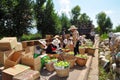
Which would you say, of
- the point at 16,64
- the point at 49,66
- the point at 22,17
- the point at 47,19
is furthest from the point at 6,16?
the point at 16,64

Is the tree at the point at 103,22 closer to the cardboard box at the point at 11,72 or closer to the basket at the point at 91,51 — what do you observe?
the basket at the point at 91,51

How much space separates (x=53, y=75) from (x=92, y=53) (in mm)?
5273

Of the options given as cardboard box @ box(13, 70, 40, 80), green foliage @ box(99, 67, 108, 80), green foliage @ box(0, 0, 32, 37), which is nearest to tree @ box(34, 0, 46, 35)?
green foliage @ box(0, 0, 32, 37)

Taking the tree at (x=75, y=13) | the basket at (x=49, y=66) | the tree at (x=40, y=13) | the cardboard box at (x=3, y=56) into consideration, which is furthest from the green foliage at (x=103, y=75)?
the tree at (x=75, y=13)

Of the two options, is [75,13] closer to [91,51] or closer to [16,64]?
[91,51]

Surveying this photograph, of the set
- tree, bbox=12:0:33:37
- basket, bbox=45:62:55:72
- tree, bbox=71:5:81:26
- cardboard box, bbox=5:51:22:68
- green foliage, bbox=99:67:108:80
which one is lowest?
green foliage, bbox=99:67:108:80

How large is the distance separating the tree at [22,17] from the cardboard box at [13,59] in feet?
42.0

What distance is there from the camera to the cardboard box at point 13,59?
6.30m

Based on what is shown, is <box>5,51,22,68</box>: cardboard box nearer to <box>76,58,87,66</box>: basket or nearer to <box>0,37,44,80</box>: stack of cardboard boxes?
<box>0,37,44,80</box>: stack of cardboard boxes

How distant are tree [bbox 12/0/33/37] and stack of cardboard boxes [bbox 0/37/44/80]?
12.3 metres

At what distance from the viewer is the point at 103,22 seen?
69500mm

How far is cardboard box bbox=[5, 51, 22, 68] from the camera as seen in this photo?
20.7 ft

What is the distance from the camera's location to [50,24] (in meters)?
26.8

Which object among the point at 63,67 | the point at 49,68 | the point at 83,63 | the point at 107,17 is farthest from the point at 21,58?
the point at 107,17
